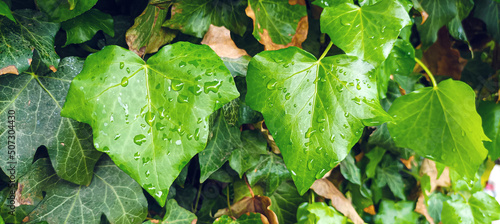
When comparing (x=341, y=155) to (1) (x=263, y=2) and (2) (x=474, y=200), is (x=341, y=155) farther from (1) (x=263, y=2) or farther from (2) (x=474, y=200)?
(2) (x=474, y=200)

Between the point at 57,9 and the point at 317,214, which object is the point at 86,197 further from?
the point at 317,214

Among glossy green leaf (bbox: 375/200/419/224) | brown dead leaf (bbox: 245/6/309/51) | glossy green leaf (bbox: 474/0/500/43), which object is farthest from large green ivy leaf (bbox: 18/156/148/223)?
glossy green leaf (bbox: 474/0/500/43)

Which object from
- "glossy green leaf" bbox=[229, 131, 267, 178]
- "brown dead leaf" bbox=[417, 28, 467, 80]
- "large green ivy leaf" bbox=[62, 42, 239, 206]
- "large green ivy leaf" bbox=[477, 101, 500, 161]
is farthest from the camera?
"brown dead leaf" bbox=[417, 28, 467, 80]

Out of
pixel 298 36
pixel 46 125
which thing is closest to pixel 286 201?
pixel 298 36

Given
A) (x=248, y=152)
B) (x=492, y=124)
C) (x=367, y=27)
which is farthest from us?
(x=492, y=124)

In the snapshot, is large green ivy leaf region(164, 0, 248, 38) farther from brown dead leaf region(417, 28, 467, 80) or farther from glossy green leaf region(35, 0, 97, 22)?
brown dead leaf region(417, 28, 467, 80)

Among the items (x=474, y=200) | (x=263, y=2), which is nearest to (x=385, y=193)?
(x=474, y=200)

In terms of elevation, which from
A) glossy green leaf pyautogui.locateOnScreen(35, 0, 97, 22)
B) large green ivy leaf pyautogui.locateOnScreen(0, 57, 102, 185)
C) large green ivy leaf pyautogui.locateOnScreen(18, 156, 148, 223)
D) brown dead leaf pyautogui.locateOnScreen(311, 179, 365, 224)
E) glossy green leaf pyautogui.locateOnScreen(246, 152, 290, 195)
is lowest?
brown dead leaf pyautogui.locateOnScreen(311, 179, 365, 224)
